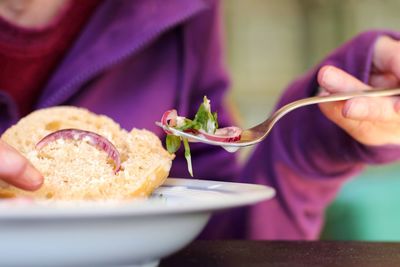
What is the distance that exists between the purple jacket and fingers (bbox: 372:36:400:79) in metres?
0.02

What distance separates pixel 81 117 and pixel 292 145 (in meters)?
0.37

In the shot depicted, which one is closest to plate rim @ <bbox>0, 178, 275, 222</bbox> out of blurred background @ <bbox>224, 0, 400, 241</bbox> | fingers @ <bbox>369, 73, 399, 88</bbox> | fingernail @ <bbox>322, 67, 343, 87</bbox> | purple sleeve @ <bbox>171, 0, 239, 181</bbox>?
fingernail @ <bbox>322, 67, 343, 87</bbox>

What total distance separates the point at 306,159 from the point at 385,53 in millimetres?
219

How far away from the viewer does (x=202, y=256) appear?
1.53 ft

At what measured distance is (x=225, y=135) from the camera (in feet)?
1.73

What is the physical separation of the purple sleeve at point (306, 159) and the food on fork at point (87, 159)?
0.30 metres

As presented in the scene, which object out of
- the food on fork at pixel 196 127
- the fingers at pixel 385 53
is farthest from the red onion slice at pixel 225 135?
the fingers at pixel 385 53

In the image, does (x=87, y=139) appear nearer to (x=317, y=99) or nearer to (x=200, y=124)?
(x=200, y=124)

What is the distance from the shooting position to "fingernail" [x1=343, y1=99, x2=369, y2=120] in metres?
0.56

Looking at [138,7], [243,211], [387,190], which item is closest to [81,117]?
[138,7]

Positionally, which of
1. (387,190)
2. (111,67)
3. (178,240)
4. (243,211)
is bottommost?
(387,190)

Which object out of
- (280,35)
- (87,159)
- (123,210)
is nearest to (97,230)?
(123,210)

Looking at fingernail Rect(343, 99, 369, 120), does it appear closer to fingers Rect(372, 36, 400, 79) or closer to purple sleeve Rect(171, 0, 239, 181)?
fingers Rect(372, 36, 400, 79)

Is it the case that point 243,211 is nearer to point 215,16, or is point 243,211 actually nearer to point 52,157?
point 215,16
